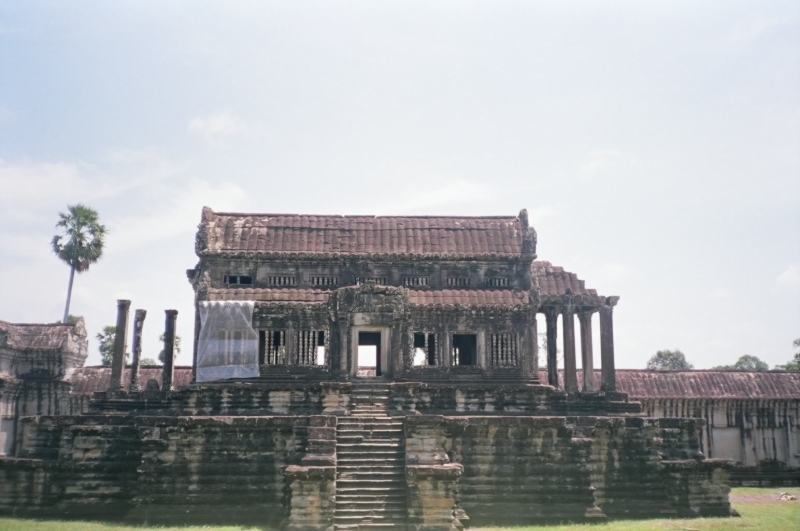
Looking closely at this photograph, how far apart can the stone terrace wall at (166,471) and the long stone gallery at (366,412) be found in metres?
0.04

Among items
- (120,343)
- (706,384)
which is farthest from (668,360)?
(120,343)

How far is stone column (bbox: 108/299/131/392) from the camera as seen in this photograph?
23625 millimetres

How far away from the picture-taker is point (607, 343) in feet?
81.6

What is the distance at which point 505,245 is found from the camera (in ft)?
84.3

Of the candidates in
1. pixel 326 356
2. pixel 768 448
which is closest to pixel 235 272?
pixel 326 356

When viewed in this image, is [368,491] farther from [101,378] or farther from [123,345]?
[101,378]

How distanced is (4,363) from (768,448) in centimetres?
2870

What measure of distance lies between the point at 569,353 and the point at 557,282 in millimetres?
2660

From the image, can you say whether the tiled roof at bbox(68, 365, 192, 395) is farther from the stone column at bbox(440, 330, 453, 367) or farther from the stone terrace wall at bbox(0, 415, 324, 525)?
the stone column at bbox(440, 330, 453, 367)

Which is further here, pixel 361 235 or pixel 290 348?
pixel 361 235

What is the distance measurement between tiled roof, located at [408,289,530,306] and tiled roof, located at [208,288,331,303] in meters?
2.89

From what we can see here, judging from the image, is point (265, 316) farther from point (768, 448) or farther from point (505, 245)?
point (768, 448)

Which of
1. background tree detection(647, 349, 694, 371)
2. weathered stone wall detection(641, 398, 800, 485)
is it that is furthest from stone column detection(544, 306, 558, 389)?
background tree detection(647, 349, 694, 371)

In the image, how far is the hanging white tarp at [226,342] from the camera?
2308 centimetres
